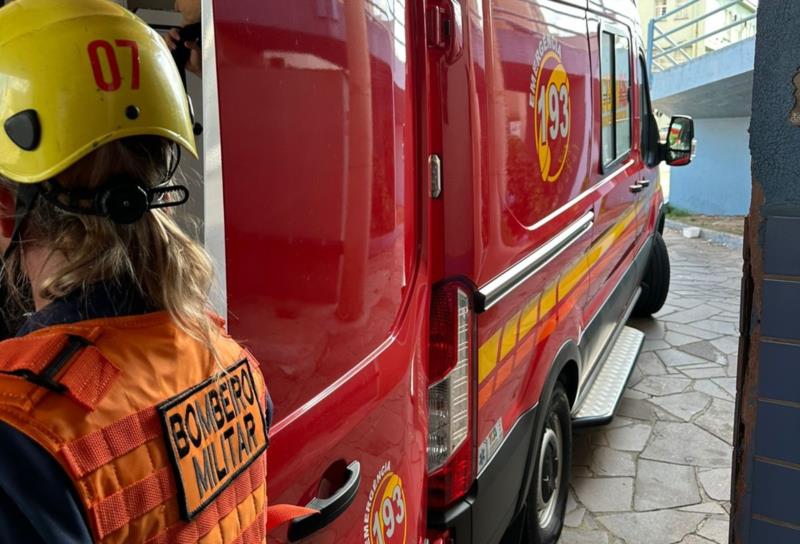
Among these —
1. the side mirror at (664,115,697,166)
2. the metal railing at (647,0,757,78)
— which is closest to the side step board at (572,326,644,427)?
the side mirror at (664,115,697,166)

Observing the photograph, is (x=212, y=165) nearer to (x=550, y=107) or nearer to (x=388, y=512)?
(x=388, y=512)

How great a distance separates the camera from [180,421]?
93cm

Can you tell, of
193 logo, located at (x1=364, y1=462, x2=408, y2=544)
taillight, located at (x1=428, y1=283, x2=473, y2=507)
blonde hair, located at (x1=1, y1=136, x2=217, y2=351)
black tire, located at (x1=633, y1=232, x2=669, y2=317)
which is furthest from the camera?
black tire, located at (x1=633, y1=232, x2=669, y2=317)

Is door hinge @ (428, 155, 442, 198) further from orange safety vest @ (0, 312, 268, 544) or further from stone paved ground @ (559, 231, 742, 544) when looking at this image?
stone paved ground @ (559, 231, 742, 544)

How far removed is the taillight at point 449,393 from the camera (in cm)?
190

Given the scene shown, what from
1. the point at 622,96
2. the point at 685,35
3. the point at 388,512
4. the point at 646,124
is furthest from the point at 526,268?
the point at 685,35

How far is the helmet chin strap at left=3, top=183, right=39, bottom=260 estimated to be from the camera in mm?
906

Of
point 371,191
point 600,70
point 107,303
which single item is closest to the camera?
point 107,303

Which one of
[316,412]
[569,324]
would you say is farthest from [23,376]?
[569,324]

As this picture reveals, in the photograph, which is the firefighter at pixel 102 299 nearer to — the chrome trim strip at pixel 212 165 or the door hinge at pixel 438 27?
the chrome trim strip at pixel 212 165

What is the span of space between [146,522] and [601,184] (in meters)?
2.85

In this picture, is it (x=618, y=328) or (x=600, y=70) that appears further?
(x=618, y=328)

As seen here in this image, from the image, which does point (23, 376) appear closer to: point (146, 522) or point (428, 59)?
point (146, 522)

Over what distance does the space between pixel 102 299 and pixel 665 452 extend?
3618 mm
